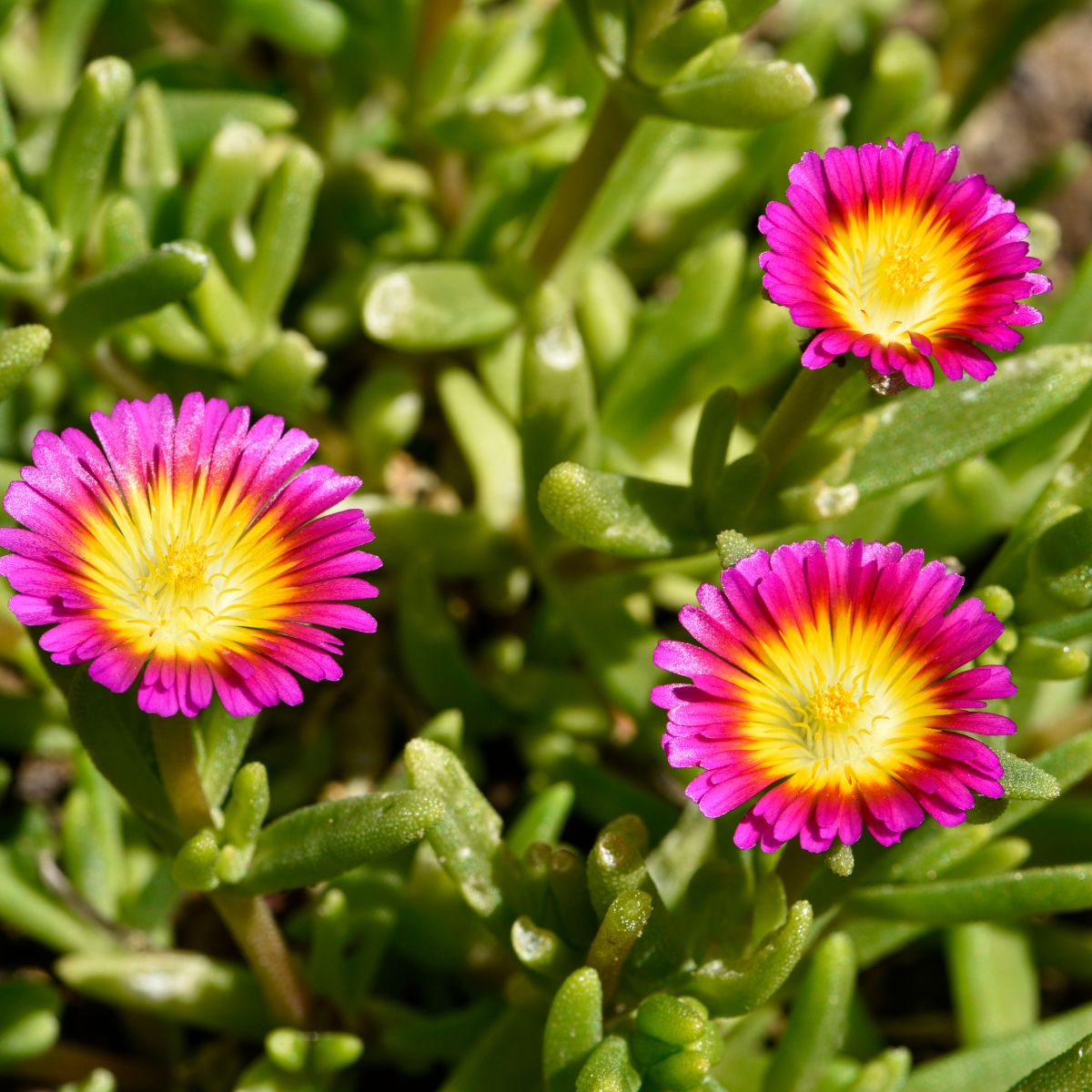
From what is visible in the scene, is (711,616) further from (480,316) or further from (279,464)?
(480,316)

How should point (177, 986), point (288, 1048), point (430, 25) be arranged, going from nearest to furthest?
point (288, 1048) < point (177, 986) < point (430, 25)

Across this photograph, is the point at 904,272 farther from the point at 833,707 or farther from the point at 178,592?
the point at 178,592

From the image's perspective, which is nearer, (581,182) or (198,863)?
(198,863)

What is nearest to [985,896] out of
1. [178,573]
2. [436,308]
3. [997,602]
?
[997,602]

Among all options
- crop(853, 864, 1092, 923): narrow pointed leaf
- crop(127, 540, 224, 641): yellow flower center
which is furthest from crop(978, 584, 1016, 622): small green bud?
crop(127, 540, 224, 641): yellow flower center

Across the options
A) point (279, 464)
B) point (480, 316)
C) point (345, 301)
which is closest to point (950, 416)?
point (480, 316)

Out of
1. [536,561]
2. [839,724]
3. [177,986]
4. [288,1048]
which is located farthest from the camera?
[536,561]
